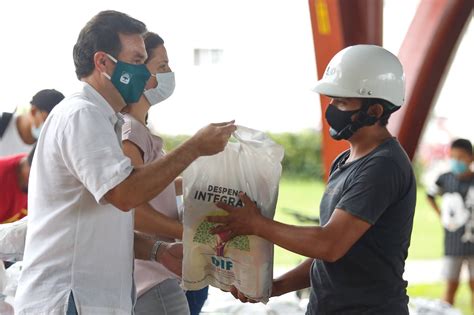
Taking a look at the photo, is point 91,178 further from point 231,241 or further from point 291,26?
point 291,26

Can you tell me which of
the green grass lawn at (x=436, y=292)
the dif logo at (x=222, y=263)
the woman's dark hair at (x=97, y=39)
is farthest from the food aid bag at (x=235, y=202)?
the green grass lawn at (x=436, y=292)

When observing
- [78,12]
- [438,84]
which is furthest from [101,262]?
[78,12]

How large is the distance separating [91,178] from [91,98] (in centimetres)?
31

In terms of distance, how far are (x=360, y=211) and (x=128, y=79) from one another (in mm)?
809

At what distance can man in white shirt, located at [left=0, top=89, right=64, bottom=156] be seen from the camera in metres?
5.22

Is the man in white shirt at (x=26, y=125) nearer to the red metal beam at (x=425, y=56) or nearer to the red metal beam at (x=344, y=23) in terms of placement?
the red metal beam at (x=344, y=23)

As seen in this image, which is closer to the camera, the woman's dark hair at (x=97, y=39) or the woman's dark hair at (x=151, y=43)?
the woman's dark hair at (x=97, y=39)

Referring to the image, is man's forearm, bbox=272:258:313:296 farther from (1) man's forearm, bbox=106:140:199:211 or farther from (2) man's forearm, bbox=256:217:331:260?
(1) man's forearm, bbox=106:140:199:211

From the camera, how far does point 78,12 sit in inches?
798

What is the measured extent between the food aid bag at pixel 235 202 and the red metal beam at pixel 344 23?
2.67 m

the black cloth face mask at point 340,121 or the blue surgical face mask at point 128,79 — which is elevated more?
the blue surgical face mask at point 128,79

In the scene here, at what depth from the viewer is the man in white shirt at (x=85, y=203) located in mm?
2611

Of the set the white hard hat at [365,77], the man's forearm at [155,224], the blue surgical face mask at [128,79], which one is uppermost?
the blue surgical face mask at [128,79]

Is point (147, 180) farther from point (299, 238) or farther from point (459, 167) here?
point (459, 167)
